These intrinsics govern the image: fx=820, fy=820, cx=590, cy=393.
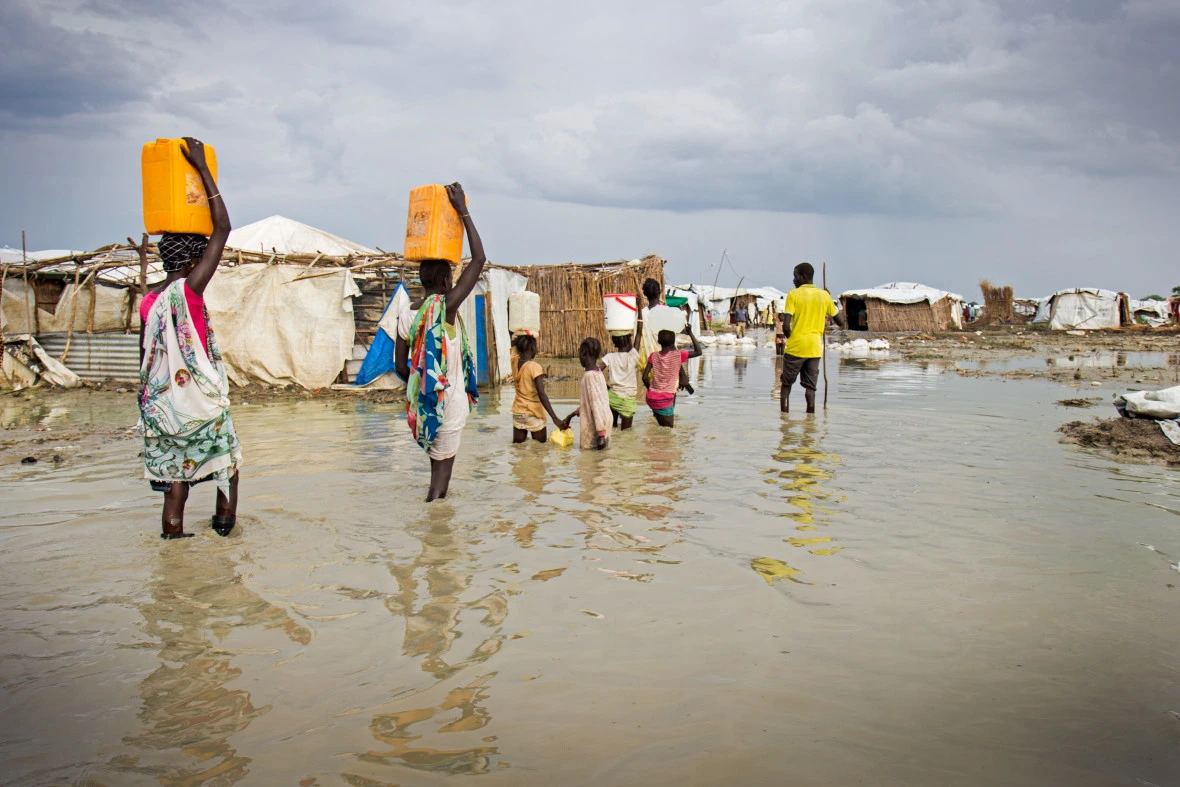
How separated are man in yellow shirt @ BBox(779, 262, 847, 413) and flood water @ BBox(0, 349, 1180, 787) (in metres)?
3.14

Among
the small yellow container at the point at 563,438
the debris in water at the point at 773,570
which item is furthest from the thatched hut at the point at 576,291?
the debris in water at the point at 773,570

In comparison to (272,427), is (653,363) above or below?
above

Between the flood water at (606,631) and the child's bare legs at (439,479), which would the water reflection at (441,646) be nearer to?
the flood water at (606,631)

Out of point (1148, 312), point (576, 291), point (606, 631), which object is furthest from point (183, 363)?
point (1148, 312)

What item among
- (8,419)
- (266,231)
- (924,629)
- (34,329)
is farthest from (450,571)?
(266,231)

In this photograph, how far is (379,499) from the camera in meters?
5.23

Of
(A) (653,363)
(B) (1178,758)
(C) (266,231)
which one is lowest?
(B) (1178,758)

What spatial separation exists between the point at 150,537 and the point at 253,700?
2204mm

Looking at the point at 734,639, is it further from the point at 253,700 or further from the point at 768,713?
the point at 253,700

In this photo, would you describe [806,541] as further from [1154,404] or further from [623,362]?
[1154,404]

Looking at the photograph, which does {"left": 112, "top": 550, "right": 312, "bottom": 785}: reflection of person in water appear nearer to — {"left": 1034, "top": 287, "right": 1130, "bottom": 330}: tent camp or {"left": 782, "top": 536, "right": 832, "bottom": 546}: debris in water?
{"left": 782, "top": 536, "right": 832, "bottom": 546}: debris in water

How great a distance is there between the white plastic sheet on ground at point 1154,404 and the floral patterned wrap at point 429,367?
5.76 m

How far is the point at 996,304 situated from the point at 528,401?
133 ft

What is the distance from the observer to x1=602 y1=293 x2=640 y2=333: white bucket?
8.27 m
